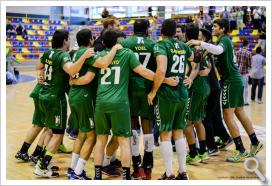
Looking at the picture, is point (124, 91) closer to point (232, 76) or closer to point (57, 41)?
point (57, 41)

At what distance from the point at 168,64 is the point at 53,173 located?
6.45 feet

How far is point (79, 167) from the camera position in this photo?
4438 mm

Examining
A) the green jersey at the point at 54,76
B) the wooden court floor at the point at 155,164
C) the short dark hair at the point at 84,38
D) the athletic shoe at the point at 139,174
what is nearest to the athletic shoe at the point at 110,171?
the wooden court floor at the point at 155,164

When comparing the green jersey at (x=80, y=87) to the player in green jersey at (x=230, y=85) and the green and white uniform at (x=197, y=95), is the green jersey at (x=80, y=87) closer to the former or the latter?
the green and white uniform at (x=197, y=95)

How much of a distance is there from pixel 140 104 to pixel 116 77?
2.08 ft

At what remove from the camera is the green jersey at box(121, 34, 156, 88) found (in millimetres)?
4531

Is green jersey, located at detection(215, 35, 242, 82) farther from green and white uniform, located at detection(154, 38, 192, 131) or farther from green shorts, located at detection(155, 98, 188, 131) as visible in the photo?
green shorts, located at detection(155, 98, 188, 131)

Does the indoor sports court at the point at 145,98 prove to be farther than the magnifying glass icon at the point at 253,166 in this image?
Yes

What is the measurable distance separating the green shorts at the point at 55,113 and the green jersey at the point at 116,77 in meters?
0.72

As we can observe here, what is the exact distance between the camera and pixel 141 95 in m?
4.56

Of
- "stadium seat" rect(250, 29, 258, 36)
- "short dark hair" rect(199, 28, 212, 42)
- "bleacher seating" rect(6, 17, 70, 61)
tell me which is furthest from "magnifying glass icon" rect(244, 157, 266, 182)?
"bleacher seating" rect(6, 17, 70, 61)

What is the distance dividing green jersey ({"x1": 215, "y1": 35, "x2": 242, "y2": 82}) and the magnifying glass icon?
80.0 inches

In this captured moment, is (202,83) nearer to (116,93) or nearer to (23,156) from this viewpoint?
(116,93)

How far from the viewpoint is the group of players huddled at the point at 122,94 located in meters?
4.16
